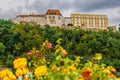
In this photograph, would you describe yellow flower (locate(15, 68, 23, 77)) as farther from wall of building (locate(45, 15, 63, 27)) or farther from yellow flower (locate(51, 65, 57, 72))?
wall of building (locate(45, 15, 63, 27))

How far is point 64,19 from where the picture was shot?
12325 centimetres

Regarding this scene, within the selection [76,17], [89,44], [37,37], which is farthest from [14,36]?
[76,17]

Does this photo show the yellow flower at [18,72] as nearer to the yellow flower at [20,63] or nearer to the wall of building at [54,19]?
the yellow flower at [20,63]

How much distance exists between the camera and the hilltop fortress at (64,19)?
116m

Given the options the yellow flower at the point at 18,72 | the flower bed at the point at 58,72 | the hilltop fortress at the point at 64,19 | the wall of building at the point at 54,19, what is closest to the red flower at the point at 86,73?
the flower bed at the point at 58,72

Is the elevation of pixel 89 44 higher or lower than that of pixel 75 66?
lower

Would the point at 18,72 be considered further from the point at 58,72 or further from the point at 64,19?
the point at 64,19

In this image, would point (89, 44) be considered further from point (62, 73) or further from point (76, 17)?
point (62, 73)

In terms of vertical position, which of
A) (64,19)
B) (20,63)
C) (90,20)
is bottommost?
(90,20)

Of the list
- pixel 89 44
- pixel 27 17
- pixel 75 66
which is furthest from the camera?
pixel 27 17

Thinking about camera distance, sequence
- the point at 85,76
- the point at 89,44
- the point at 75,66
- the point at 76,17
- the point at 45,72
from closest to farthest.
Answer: the point at 45,72
the point at 85,76
the point at 75,66
the point at 89,44
the point at 76,17

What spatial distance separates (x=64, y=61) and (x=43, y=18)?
11460 cm

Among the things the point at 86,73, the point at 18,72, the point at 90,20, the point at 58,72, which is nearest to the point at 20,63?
the point at 18,72

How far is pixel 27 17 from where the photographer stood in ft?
390
